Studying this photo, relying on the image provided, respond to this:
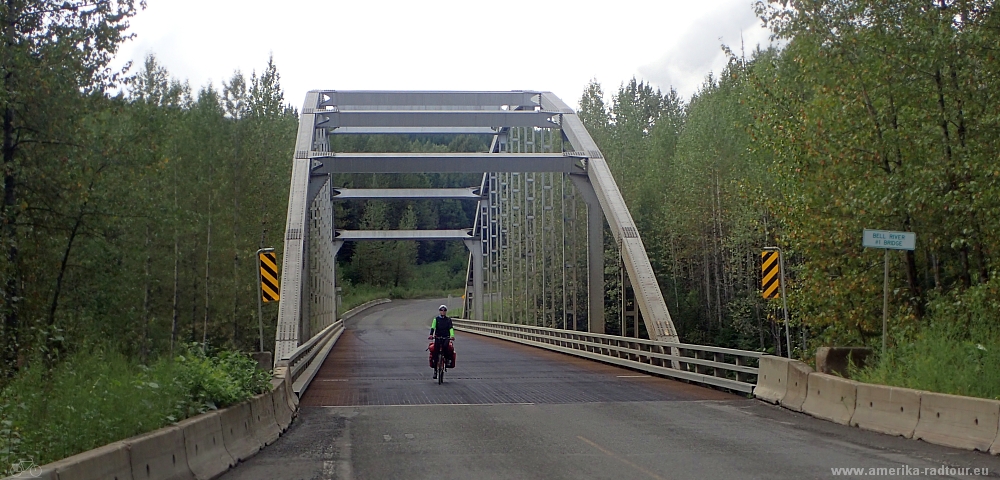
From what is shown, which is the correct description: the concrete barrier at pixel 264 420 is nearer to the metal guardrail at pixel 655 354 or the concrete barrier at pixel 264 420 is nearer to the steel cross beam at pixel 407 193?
the metal guardrail at pixel 655 354

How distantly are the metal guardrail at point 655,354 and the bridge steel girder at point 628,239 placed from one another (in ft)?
1.86

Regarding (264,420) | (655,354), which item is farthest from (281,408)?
(655,354)

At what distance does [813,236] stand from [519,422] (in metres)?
6.73

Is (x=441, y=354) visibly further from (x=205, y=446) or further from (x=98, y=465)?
(x=98, y=465)

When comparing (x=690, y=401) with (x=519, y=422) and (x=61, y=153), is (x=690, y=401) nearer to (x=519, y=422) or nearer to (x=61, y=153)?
(x=519, y=422)

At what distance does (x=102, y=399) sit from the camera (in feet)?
24.6

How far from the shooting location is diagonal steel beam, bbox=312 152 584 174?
28.3 metres

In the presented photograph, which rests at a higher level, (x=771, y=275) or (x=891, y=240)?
(x=891, y=240)

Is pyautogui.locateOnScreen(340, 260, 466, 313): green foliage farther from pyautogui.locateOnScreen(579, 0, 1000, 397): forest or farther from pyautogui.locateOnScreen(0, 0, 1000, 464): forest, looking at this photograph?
pyautogui.locateOnScreen(579, 0, 1000, 397): forest

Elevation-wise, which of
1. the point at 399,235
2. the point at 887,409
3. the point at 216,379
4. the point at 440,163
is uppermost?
the point at 399,235

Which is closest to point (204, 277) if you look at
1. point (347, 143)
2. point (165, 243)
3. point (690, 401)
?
point (165, 243)

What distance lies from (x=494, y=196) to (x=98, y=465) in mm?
48395

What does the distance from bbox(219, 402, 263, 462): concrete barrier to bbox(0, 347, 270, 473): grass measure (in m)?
0.14

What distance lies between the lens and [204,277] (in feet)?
130
